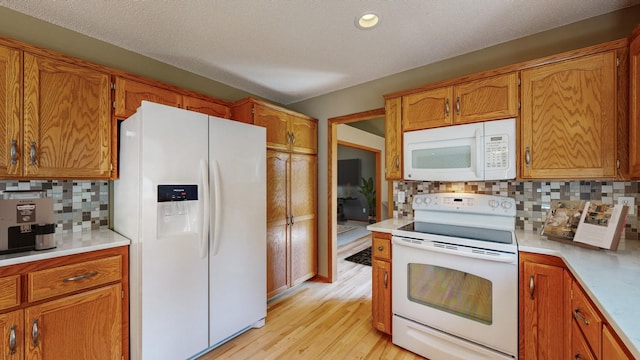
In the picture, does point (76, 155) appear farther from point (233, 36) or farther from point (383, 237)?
point (383, 237)

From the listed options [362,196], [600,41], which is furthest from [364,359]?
[362,196]

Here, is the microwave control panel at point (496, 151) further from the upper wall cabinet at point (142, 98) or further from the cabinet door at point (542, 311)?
the upper wall cabinet at point (142, 98)

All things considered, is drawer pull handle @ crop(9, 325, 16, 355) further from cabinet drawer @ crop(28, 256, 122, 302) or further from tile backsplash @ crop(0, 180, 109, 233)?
tile backsplash @ crop(0, 180, 109, 233)

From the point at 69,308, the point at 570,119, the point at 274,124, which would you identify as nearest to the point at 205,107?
the point at 274,124

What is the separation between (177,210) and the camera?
66.6 inches

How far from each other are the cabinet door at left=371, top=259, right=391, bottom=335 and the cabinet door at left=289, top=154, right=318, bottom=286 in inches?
44.3

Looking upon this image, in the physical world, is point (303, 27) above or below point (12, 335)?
above

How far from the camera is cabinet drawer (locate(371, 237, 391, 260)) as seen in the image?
2053mm

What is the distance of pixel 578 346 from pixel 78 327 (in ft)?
8.63

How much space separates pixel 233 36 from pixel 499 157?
2.20 meters

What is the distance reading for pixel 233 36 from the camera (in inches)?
77.1

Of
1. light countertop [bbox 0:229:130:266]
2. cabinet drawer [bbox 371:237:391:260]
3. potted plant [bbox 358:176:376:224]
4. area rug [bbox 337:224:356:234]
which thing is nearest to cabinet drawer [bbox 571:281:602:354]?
cabinet drawer [bbox 371:237:391:260]

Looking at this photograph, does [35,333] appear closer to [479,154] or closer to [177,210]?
[177,210]

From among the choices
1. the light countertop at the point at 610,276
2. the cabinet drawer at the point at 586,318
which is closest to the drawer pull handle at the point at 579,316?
the cabinet drawer at the point at 586,318
